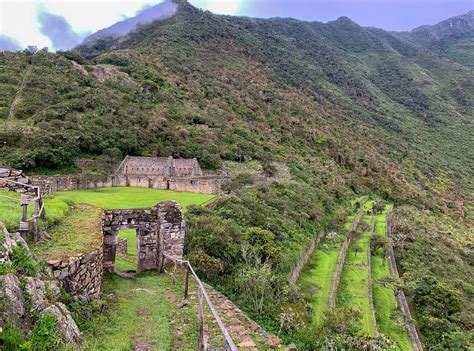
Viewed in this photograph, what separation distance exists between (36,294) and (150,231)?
227 inches

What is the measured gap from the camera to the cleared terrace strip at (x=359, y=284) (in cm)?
2166

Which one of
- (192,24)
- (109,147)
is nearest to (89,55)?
(192,24)

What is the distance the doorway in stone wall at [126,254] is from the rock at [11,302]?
259 inches

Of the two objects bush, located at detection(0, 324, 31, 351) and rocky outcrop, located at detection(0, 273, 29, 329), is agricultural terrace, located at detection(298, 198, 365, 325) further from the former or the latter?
bush, located at detection(0, 324, 31, 351)

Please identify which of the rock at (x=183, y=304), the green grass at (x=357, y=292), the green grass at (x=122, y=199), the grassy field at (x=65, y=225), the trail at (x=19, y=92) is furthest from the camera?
the trail at (x=19, y=92)

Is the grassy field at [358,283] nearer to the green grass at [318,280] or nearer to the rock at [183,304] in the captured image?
the green grass at [318,280]

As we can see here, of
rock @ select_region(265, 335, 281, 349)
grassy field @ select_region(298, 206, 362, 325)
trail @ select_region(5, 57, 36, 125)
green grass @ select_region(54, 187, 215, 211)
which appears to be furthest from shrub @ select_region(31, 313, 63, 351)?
trail @ select_region(5, 57, 36, 125)

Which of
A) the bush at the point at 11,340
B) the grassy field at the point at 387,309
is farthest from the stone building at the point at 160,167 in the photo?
the bush at the point at 11,340

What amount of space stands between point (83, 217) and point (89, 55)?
133 m

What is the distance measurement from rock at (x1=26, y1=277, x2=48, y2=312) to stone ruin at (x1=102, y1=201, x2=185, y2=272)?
16.6 ft

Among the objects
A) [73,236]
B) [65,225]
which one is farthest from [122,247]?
[73,236]

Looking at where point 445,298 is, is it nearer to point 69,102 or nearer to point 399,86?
point 69,102

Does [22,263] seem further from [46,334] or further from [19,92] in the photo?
[19,92]

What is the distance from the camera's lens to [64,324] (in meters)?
5.70
